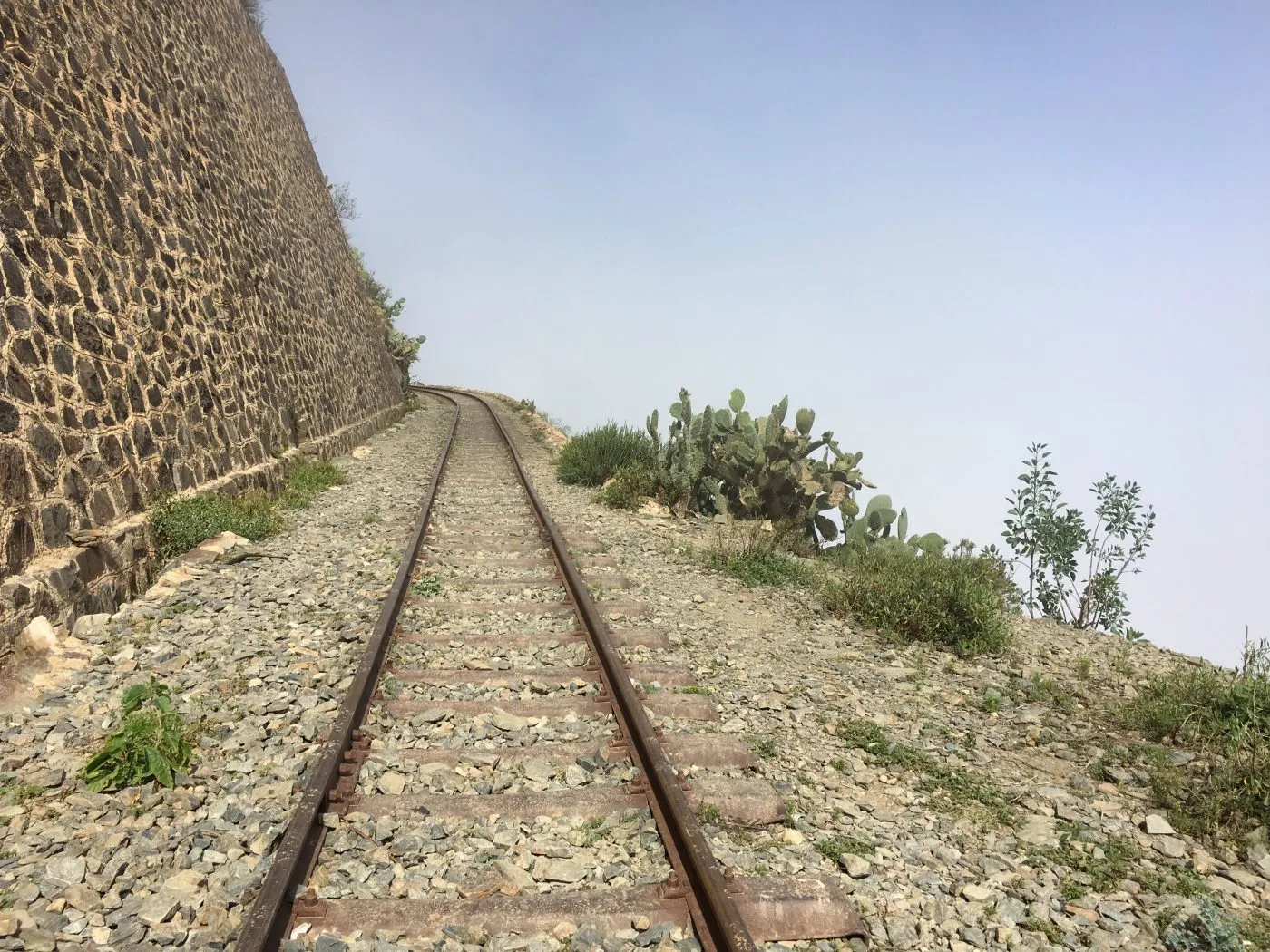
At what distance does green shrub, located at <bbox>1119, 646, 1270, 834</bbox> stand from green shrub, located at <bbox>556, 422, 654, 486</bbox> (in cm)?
865

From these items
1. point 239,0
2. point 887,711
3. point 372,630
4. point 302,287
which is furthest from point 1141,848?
point 239,0

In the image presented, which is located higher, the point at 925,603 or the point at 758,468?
the point at 758,468

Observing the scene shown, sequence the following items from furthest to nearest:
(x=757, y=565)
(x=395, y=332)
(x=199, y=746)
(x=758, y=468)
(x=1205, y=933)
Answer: (x=395, y=332), (x=758, y=468), (x=757, y=565), (x=199, y=746), (x=1205, y=933)

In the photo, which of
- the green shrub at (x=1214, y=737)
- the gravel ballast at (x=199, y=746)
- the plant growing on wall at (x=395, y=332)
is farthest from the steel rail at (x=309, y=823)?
the plant growing on wall at (x=395, y=332)

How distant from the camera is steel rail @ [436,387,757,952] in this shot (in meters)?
2.93

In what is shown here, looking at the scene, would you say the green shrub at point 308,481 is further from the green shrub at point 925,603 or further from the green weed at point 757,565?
the green shrub at point 925,603

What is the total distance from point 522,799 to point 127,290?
285 inches

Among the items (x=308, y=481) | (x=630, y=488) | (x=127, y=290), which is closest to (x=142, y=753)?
(x=127, y=290)

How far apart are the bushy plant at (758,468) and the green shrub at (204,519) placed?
5.68 metres

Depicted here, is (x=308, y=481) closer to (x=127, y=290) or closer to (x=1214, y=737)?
(x=127, y=290)

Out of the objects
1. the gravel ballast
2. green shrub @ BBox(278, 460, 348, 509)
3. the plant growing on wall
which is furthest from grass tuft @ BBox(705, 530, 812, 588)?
the plant growing on wall

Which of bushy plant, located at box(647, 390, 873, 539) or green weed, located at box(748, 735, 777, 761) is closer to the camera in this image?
green weed, located at box(748, 735, 777, 761)

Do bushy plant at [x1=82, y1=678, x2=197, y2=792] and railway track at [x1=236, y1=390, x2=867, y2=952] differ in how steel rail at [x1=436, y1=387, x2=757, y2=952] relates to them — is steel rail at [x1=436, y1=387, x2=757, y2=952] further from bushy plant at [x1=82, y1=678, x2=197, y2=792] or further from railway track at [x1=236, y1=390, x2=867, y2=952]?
bushy plant at [x1=82, y1=678, x2=197, y2=792]

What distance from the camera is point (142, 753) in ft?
13.4
